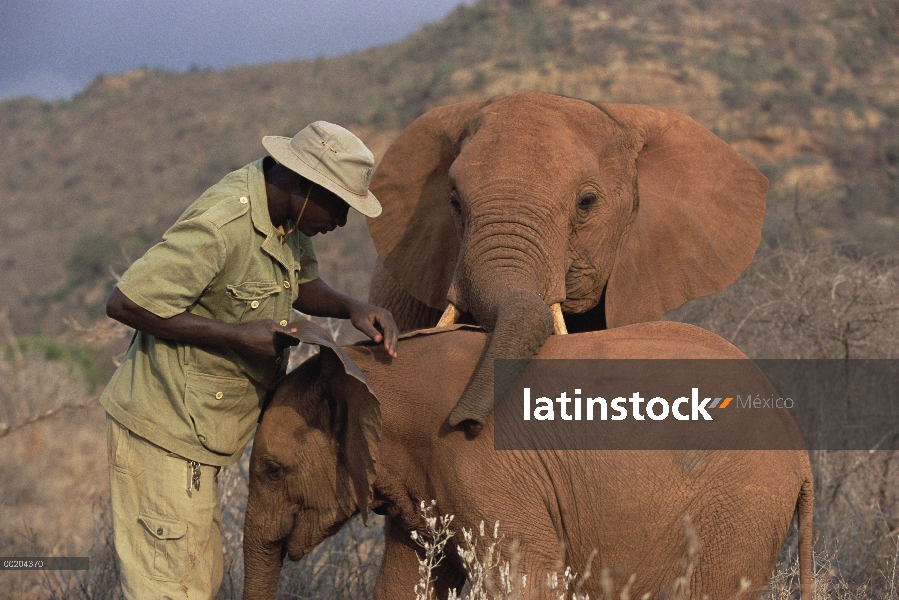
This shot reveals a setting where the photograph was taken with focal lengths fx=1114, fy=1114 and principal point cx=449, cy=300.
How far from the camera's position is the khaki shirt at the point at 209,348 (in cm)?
382

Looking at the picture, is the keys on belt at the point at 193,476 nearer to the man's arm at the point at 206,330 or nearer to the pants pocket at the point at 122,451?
the pants pocket at the point at 122,451

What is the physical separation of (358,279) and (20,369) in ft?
22.7

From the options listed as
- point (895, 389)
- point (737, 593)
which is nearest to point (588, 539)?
point (737, 593)

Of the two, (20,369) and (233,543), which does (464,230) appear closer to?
(233,543)

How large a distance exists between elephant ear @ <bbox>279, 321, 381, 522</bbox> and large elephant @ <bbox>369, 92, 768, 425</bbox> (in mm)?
767

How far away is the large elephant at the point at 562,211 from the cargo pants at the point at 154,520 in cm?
133

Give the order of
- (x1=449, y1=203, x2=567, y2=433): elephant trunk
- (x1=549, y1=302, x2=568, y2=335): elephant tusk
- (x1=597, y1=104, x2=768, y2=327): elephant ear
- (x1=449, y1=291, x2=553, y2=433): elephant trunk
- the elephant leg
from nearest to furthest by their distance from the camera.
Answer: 1. (x1=449, y1=291, x2=553, y2=433): elephant trunk
2. (x1=449, y1=203, x2=567, y2=433): elephant trunk
3. (x1=549, y1=302, x2=568, y2=335): elephant tusk
4. (x1=597, y1=104, x2=768, y2=327): elephant ear
5. the elephant leg

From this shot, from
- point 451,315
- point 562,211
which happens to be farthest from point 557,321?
point 562,211

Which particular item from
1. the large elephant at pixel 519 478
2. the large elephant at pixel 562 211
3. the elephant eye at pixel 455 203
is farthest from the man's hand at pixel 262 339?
the elephant eye at pixel 455 203

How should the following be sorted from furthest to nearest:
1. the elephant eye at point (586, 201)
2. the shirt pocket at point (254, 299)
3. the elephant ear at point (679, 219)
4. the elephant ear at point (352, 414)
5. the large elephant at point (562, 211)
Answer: the elephant ear at point (679, 219) → the elephant eye at point (586, 201) → the large elephant at point (562, 211) → the shirt pocket at point (254, 299) → the elephant ear at point (352, 414)

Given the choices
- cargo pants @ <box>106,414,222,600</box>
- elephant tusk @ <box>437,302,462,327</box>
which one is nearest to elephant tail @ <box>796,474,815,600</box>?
elephant tusk @ <box>437,302,462,327</box>

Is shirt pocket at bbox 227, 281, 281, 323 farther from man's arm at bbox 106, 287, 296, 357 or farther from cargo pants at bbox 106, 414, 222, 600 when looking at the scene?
cargo pants at bbox 106, 414, 222, 600

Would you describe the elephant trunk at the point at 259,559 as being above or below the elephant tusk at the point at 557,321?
below

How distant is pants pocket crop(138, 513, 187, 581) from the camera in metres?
3.93
